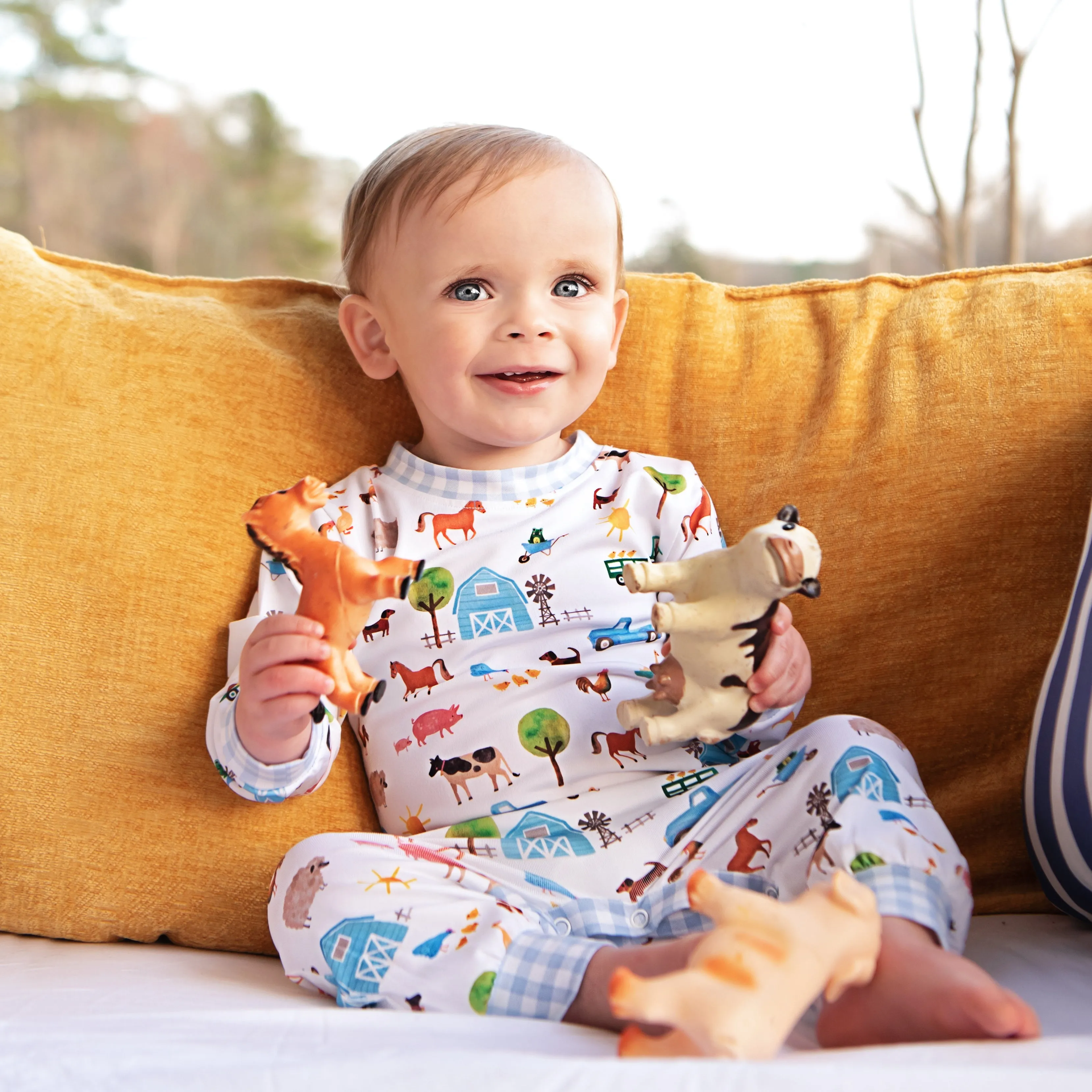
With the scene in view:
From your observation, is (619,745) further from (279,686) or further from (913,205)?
(913,205)

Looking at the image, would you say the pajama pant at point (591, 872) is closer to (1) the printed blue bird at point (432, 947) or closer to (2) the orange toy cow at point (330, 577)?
(1) the printed blue bird at point (432, 947)

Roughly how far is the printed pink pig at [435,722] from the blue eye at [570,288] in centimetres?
45

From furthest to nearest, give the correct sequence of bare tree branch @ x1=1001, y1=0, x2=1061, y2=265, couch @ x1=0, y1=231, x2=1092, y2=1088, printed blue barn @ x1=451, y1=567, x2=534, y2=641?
bare tree branch @ x1=1001, y1=0, x2=1061, y2=265
printed blue barn @ x1=451, y1=567, x2=534, y2=641
couch @ x1=0, y1=231, x2=1092, y2=1088

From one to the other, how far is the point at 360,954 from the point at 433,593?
0.41m

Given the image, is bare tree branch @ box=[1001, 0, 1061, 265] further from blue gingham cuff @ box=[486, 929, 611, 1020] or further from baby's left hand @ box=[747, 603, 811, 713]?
blue gingham cuff @ box=[486, 929, 611, 1020]

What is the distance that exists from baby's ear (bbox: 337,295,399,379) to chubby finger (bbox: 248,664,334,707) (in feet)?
1.50

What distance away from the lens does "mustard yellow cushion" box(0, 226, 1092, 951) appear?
101 centimetres

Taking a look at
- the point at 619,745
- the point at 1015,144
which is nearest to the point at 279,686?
the point at 619,745

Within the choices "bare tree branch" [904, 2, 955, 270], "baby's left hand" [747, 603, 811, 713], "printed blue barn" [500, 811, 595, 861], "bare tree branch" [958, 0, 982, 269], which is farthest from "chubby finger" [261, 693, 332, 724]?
"bare tree branch" [904, 2, 955, 270]

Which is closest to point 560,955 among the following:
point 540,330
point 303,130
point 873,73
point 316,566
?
point 316,566

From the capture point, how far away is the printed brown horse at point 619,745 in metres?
1.03

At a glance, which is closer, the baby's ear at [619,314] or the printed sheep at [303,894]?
the printed sheep at [303,894]

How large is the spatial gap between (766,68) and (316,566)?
359cm

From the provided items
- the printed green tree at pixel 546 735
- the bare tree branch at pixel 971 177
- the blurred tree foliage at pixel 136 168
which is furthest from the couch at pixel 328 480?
the blurred tree foliage at pixel 136 168
